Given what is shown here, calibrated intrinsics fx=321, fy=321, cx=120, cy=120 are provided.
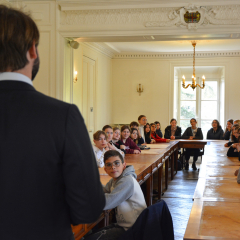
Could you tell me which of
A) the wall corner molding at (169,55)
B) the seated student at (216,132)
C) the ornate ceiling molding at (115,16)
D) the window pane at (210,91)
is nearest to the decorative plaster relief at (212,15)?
the ornate ceiling molding at (115,16)

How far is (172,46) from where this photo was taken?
9742 millimetres

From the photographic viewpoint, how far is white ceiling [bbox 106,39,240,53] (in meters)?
9.16

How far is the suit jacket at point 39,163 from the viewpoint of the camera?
846mm

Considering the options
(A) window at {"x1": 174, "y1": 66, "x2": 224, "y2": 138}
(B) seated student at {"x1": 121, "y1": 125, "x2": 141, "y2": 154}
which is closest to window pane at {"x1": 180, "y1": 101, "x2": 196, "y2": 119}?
(A) window at {"x1": 174, "y1": 66, "x2": 224, "y2": 138}

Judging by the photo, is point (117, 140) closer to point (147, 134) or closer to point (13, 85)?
point (147, 134)

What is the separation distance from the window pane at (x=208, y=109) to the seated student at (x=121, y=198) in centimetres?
929

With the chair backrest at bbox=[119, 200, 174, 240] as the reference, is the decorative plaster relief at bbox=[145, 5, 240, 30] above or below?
above

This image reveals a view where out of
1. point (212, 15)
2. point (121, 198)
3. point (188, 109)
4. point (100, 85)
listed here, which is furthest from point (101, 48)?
point (121, 198)

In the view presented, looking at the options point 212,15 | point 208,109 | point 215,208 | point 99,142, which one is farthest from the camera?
point 208,109

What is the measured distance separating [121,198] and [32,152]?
157 cm

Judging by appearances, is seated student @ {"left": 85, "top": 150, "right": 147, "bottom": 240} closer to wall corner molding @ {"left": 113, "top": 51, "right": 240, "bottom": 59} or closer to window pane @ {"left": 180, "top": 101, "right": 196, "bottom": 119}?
wall corner molding @ {"left": 113, "top": 51, "right": 240, "bottom": 59}

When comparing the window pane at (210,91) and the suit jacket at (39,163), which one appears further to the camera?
the window pane at (210,91)

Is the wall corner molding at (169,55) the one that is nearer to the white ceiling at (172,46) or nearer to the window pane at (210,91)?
the white ceiling at (172,46)

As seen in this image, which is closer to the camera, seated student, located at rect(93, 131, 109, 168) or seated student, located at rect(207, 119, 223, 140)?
seated student, located at rect(93, 131, 109, 168)
